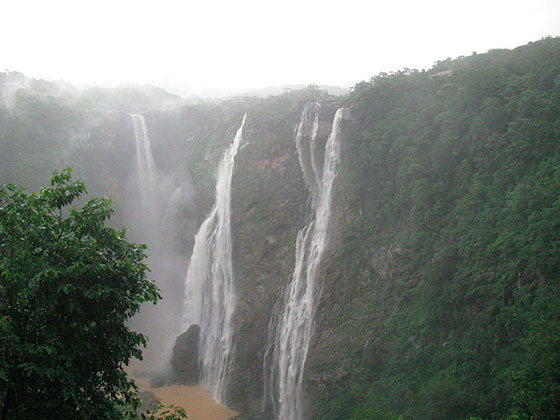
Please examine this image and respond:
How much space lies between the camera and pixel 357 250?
18.3 m

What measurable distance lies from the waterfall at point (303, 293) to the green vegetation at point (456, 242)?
1.03m

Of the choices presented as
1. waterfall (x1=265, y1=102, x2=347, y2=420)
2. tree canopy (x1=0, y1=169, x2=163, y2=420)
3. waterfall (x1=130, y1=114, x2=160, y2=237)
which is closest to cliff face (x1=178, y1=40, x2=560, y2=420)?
waterfall (x1=265, y1=102, x2=347, y2=420)

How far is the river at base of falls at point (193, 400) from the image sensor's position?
19.2m

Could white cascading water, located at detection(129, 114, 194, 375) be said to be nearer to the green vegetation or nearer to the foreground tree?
the green vegetation

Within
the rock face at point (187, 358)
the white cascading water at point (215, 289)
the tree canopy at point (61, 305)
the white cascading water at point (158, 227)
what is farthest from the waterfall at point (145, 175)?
the tree canopy at point (61, 305)

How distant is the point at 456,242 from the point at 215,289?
43.9 ft

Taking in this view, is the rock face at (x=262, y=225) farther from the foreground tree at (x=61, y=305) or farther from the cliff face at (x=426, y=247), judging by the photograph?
the foreground tree at (x=61, y=305)

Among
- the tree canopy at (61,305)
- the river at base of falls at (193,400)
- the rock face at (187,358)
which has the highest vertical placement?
the tree canopy at (61,305)

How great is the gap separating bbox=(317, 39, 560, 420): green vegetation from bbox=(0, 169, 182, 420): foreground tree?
7594 mm

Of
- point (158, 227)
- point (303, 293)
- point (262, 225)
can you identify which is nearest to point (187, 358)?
point (262, 225)

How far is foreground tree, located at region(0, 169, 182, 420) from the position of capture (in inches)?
247

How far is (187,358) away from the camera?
77.7 ft

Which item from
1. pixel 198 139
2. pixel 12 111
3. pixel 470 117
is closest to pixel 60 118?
pixel 12 111

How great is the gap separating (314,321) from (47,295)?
12.6 m
